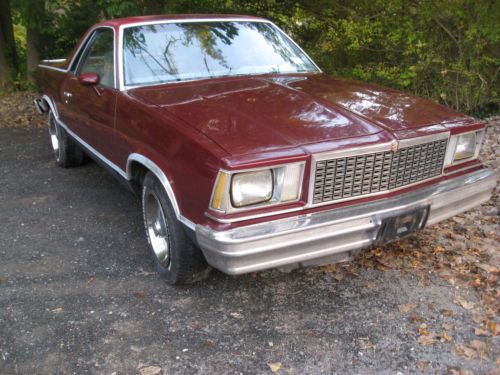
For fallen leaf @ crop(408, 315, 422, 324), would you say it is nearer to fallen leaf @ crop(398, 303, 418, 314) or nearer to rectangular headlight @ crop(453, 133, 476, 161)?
fallen leaf @ crop(398, 303, 418, 314)

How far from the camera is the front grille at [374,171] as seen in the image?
2.69m

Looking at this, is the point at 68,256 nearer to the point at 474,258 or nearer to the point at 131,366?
the point at 131,366

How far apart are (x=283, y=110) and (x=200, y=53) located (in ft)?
3.89

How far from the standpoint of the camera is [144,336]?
113 inches

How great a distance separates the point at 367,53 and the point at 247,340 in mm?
6739

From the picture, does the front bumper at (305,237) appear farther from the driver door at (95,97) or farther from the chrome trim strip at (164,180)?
the driver door at (95,97)

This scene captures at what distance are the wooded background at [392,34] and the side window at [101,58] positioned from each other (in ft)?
8.39

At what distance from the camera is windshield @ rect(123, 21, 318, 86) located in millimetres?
3740

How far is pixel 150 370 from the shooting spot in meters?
2.60

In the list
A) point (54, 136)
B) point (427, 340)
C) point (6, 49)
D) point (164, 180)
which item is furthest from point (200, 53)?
point (6, 49)

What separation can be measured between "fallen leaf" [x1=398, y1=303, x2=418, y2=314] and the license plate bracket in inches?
18.9

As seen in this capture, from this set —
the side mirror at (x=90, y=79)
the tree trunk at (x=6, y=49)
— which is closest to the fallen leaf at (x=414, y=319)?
the side mirror at (x=90, y=79)

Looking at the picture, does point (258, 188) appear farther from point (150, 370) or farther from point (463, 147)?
point (463, 147)

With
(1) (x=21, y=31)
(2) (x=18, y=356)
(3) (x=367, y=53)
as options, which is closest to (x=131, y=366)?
(2) (x=18, y=356)
